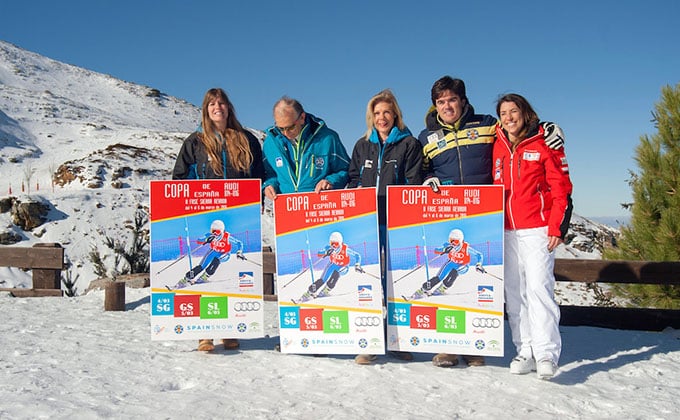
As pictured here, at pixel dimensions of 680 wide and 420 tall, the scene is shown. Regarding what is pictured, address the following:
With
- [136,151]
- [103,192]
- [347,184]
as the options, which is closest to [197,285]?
[347,184]

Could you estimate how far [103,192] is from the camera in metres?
20.9

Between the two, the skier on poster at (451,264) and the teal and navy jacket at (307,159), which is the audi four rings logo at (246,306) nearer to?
the teal and navy jacket at (307,159)

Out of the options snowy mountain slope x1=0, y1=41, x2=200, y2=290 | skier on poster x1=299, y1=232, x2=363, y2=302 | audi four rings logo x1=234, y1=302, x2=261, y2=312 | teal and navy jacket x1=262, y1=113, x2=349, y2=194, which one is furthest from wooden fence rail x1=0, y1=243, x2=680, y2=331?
snowy mountain slope x1=0, y1=41, x2=200, y2=290

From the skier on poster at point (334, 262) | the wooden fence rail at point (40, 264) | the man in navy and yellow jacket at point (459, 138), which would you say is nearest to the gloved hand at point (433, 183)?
the man in navy and yellow jacket at point (459, 138)

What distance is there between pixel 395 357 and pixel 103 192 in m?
18.8

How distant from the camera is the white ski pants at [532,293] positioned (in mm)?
4180

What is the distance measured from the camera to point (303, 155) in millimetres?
4934

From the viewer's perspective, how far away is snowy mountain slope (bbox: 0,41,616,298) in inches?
680

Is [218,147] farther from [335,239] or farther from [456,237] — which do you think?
[456,237]

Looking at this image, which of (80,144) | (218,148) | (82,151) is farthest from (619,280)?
(80,144)

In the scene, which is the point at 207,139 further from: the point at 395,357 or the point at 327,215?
the point at 395,357

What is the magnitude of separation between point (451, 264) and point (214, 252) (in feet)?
6.64

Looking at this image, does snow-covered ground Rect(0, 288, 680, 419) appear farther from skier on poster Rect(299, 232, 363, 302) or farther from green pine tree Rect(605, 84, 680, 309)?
green pine tree Rect(605, 84, 680, 309)

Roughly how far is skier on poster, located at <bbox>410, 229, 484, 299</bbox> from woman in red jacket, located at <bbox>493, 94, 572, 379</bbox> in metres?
0.37
